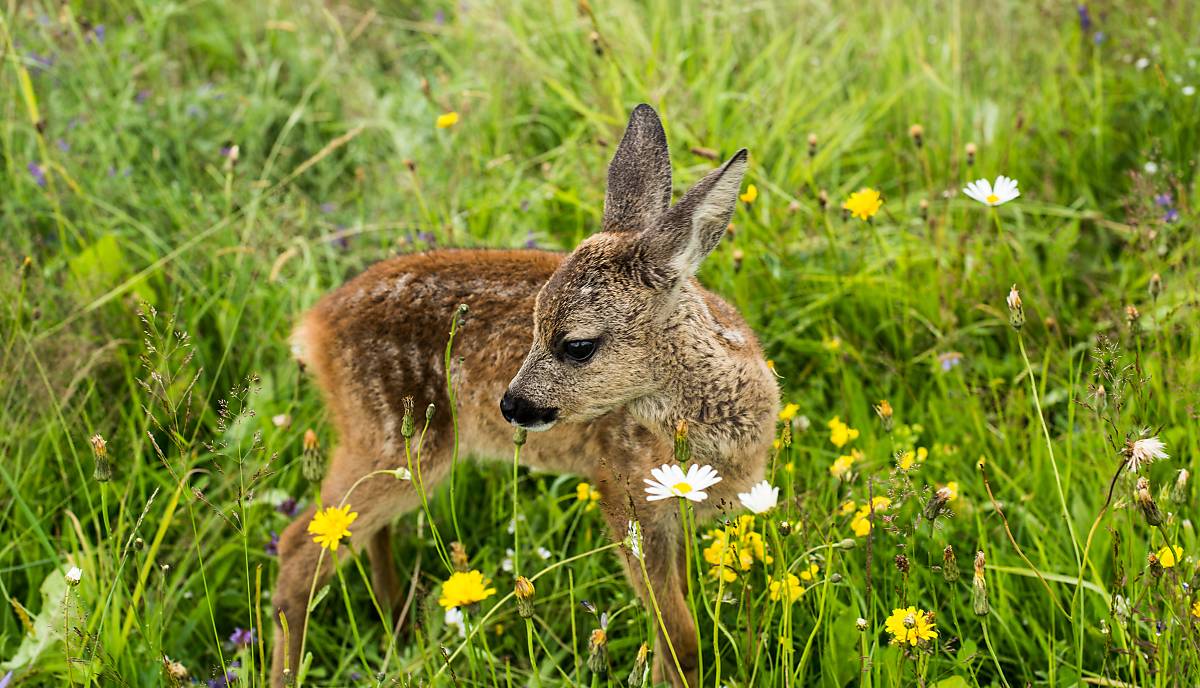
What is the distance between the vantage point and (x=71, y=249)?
15.2ft

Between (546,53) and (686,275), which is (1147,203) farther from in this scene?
(546,53)

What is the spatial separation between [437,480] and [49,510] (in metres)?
1.19

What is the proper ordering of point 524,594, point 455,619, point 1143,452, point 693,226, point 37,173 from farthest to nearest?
1. point 37,173
2. point 455,619
3. point 693,226
4. point 1143,452
5. point 524,594

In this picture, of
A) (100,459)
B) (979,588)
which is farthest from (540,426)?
(979,588)

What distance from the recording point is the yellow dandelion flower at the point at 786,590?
2414 mm

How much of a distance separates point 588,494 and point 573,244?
1.34 metres

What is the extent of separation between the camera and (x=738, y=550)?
2717 millimetres

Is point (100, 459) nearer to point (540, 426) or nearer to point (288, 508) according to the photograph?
point (540, 426)

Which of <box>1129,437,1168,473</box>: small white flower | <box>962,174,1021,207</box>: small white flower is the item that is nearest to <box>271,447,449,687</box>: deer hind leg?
<box>962,174,1021,207</box>: small white flower

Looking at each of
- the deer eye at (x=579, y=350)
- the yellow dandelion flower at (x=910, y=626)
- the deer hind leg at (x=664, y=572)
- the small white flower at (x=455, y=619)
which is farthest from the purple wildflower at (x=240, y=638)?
the yellow dandelion flower at (x=910, y=626)

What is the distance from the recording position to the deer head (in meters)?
3.04

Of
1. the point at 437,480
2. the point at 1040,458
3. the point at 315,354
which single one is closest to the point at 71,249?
the point at 315,354

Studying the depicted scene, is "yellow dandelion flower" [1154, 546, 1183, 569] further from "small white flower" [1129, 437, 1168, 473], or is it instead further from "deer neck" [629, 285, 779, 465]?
"deer neck" [629, 285, 779, 465]

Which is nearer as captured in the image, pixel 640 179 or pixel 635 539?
pixel 635 539
